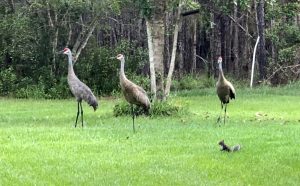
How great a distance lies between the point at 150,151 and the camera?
11.8 m

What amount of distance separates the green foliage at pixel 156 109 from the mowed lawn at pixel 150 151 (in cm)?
32

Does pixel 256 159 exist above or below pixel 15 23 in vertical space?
below

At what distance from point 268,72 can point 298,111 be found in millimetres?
13994

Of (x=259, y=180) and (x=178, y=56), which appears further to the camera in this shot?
(x=178, y=56)

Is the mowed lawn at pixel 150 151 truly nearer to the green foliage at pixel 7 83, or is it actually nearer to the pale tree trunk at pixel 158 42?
the pale tree trunk at pixel 158 42

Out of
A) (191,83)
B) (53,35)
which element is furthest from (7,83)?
(191,83)

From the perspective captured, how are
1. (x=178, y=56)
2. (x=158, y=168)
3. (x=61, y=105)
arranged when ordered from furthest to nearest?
1. (x=178, y=56)
2. (x=61, y=105)
3. (x=158, y=168)

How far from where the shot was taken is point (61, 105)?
2397 centimetres

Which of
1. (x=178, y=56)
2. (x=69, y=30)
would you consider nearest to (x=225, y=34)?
(x=178, y=56)

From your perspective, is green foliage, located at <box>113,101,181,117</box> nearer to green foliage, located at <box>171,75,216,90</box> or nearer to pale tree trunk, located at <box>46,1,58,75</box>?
pale tree trunk, located at <box>46,1,58,75</box>

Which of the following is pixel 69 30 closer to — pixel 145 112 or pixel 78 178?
pixel 145 112

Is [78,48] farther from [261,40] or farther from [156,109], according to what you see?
[156,109]

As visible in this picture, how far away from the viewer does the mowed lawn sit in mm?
9758

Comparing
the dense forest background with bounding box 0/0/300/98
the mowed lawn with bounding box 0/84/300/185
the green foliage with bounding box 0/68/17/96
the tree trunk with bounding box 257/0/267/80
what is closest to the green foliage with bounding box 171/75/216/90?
the dense forest background with bounding box 0/0/300/98
